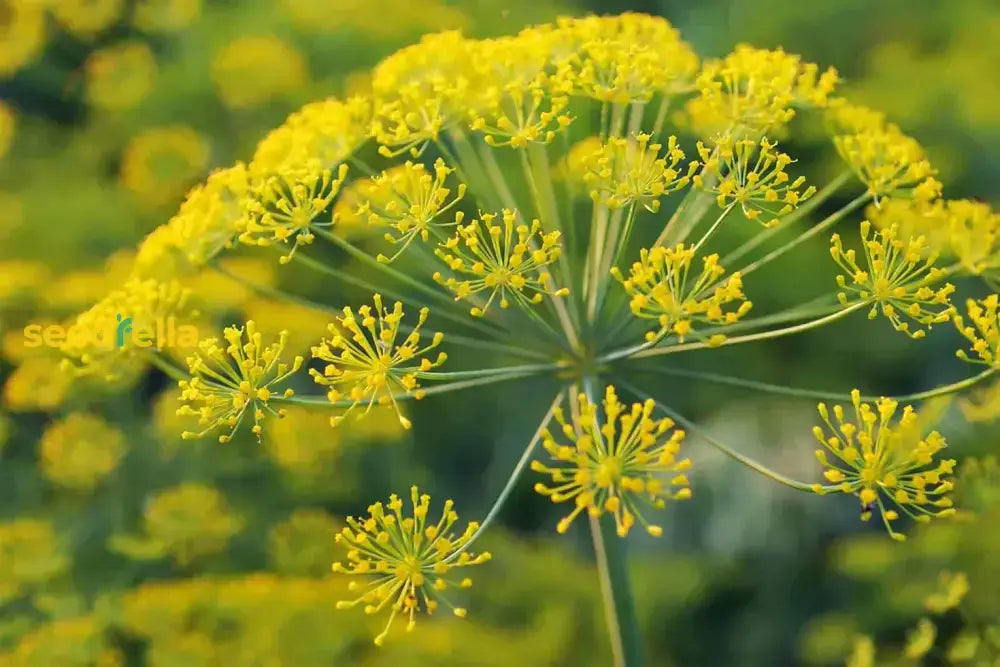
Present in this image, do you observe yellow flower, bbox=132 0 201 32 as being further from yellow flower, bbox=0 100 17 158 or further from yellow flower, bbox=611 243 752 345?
yellow flower, bbox=611 243 752 345

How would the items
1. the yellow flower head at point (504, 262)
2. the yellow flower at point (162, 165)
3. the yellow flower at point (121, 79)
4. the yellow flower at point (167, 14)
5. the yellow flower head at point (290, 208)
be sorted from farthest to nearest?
the yellow flower at point (167, 14)
the yellow flower at point (121, 79)
the yellow flower at point (162, 165)
the yellow flower head at point (290, 208)
the yellow flower head at point (504, 262)

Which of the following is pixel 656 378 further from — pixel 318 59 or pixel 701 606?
pixel 318 59

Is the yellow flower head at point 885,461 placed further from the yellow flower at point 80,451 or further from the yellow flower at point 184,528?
the yellow flower at point 80,451

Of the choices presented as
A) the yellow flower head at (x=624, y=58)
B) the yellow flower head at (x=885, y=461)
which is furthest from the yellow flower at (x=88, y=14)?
the yellow flower head at (x=885, y=461)

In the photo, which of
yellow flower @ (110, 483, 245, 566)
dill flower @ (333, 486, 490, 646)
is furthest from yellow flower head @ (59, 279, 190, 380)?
yellow flower @ (110, 483, 245, 566)

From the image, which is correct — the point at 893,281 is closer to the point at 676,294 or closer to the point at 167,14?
the point at 676,294

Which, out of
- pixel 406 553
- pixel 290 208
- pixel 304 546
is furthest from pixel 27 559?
pixel 406 553

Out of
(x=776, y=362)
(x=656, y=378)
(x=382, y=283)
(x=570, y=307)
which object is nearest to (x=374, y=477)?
(x=382, y=283)
